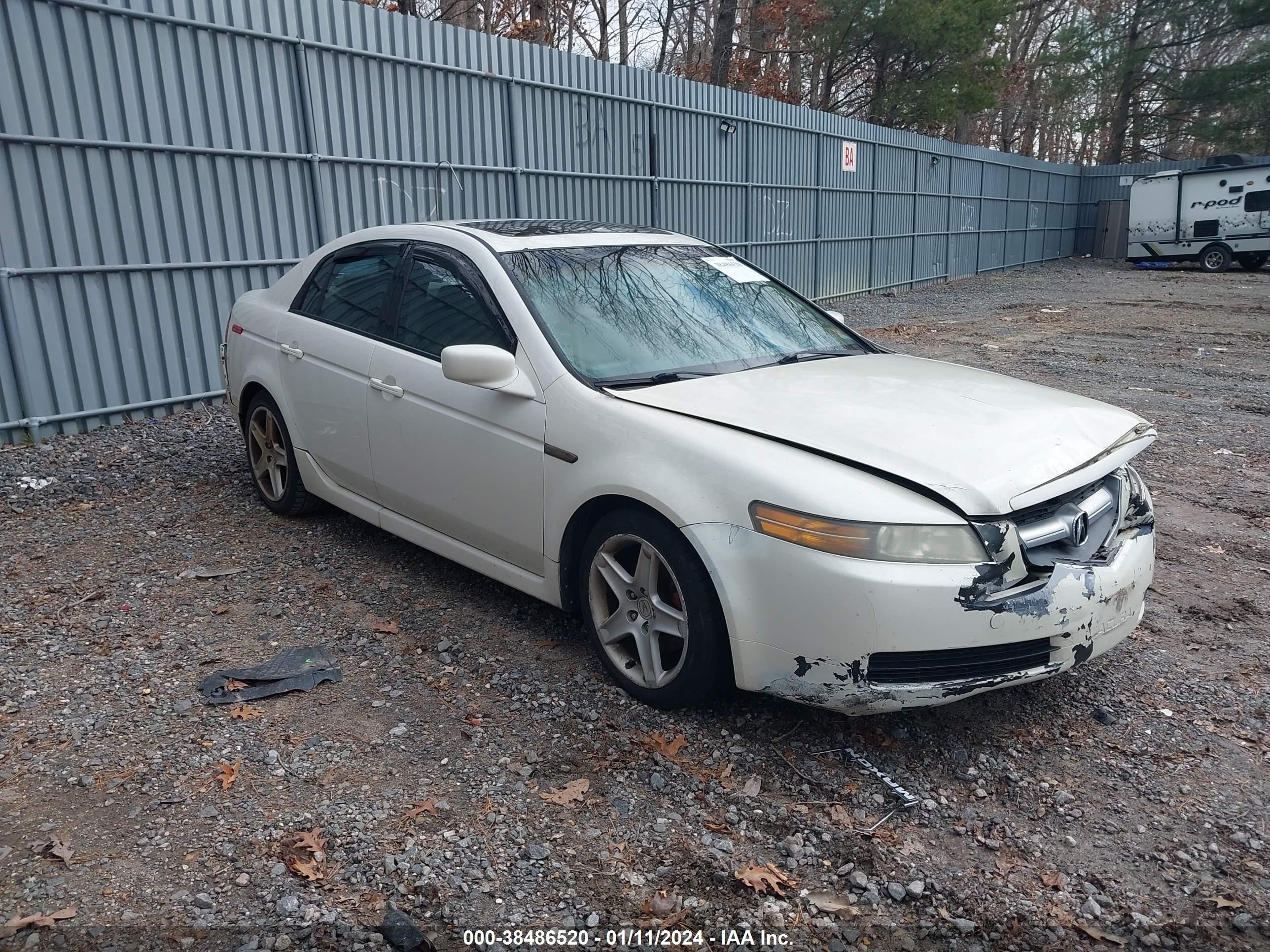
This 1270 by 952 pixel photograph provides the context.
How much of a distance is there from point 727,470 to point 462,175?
813 cm

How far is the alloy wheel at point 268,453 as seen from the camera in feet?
17.2

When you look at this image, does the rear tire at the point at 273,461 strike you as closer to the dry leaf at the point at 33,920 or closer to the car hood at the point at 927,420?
the car hood at the point at 927,420

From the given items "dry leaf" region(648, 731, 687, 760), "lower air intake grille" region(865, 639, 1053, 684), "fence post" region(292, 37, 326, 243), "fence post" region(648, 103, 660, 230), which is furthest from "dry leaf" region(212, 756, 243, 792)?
"fence post" region(648, 103, 660, 230)

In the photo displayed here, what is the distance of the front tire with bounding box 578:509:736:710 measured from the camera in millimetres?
3119

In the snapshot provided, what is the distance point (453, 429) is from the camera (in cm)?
391

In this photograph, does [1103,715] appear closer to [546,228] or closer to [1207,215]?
[546,228]

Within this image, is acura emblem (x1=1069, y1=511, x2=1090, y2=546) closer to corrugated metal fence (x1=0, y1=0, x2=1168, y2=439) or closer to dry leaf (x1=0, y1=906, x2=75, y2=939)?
dry leaf (x1=0, y1=906, x2=75, y2=939)

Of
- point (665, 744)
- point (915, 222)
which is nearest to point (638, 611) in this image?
point (665, 744)

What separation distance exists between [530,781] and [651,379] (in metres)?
1.50

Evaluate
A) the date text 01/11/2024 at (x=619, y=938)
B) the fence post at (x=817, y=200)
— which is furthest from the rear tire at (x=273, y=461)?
the fence post at (x=817, y=200)

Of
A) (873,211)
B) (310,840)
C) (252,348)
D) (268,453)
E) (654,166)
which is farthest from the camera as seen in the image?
(873,211)

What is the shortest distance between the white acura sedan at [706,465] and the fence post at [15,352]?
3.20 m

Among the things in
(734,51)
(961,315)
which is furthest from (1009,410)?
(734,51)

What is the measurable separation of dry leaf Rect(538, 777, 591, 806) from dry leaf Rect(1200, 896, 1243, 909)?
1698 millimetres
